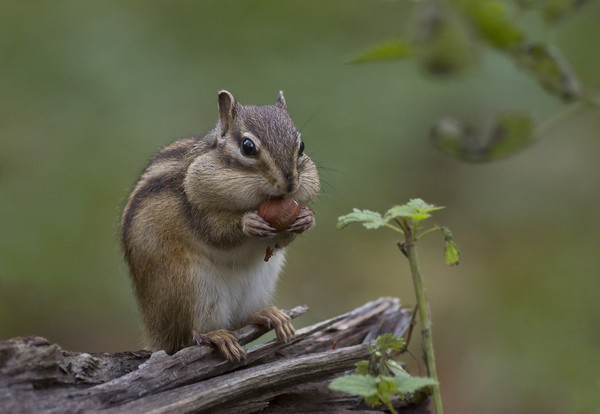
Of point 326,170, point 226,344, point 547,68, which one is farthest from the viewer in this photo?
point 326,170

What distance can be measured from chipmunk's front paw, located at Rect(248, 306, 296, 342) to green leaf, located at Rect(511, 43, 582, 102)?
1.48 meters

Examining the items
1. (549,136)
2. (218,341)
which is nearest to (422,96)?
(549,136)

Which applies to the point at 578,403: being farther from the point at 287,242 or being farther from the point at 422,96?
the point at 422,96

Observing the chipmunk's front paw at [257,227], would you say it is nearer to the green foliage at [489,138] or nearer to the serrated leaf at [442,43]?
the green foliage at [489,138]

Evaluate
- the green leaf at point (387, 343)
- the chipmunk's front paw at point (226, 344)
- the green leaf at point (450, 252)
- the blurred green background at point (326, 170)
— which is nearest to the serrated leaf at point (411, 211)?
the green leaf at point (450, 252)

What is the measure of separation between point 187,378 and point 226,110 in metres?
1.10

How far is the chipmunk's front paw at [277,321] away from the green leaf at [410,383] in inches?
33.1

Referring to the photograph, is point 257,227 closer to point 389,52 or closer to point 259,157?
point 259,157

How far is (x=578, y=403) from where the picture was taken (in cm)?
283

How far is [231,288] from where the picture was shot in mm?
3041

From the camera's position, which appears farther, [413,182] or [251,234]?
[413,182]

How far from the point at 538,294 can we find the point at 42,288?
2865 mm

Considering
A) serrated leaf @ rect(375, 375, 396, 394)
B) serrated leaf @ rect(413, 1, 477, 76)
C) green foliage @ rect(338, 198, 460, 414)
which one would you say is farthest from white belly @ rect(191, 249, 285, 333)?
serrated leaf @ rect(413, 1, 477, 76)

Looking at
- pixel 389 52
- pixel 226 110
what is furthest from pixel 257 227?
pixel 389 52
